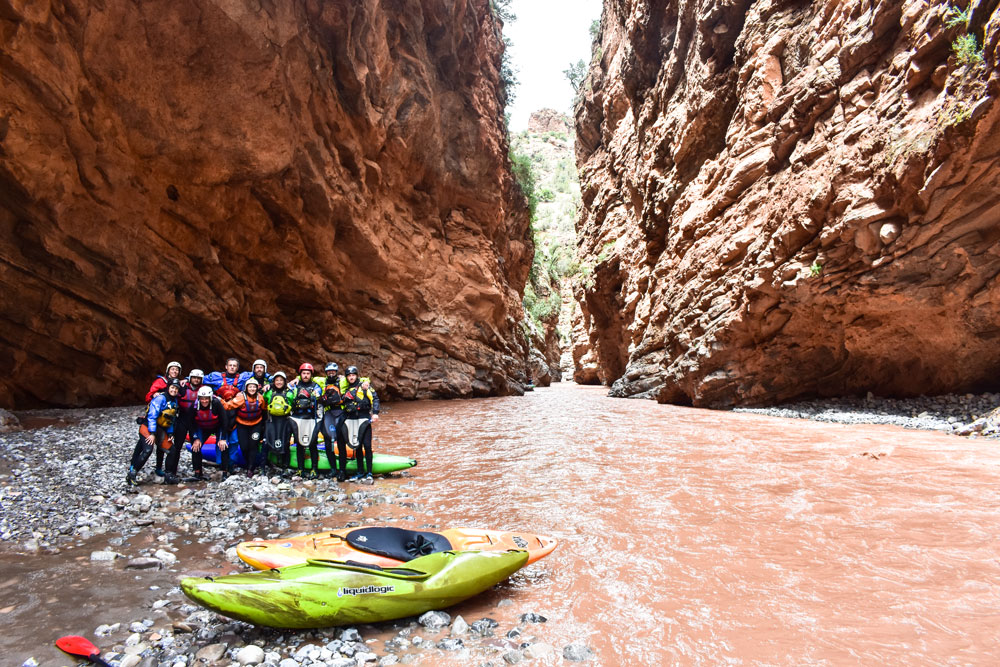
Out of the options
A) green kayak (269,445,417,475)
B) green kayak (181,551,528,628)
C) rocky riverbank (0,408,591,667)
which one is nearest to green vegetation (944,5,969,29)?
rocky riverbank (0,408,591,667)

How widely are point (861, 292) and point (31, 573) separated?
12507mm

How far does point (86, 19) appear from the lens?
7.90 m

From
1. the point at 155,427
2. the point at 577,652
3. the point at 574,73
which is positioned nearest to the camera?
the point at 577,652

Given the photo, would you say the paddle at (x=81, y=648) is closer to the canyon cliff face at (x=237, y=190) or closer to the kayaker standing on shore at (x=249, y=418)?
the kayaker standing on shore at (x=249, y=418)

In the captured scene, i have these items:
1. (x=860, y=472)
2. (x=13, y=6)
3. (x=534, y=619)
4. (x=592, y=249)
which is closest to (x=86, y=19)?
(x=13, y=6)

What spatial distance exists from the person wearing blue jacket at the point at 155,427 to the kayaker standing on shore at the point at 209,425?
27cm

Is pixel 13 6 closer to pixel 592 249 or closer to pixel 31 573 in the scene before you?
pixel 31 573

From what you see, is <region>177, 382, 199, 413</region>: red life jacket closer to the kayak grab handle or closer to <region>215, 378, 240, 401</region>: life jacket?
<region>215, 378, 240, 401</region>: life jacket

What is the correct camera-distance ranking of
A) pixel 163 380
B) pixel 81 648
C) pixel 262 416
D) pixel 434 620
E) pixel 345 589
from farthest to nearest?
pixel 262 416 → pixel 163 380 → pixel 434 620 → pixel 345 589 → pixel 81 648

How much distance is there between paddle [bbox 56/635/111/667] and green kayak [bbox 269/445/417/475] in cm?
422

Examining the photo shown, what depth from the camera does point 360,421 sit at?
6.63 meters

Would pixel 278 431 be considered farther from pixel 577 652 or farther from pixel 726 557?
pixel 726 557

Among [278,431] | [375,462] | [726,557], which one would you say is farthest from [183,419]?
[726,557]

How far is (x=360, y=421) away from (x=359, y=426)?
0.07m
